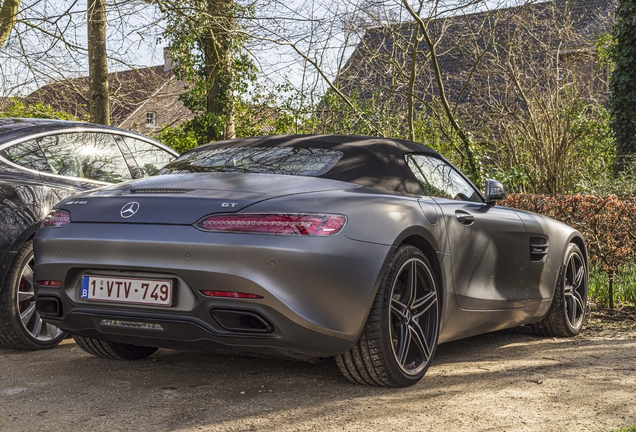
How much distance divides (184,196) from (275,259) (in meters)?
0.60

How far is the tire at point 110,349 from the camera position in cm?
473

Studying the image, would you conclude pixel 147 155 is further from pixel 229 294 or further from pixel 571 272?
pixel 571 272

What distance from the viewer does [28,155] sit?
552cm

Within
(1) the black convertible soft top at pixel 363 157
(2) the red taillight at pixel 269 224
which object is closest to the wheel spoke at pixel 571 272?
(1) the black convertible soft top at pixel 363 157

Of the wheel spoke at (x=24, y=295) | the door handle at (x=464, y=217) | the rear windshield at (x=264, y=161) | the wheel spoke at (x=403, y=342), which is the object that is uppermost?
the rear windshield at (x=264, y=161)

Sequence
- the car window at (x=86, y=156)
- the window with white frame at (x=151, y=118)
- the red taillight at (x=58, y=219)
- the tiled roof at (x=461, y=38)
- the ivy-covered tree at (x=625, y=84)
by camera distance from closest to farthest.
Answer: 1. the red taillight at (x=58, y=219)
2. the car window at (x=86, y=156)
3. the tiled roof at (x=461, y=38)
4. the ivy-covered tree at (x=625, y=84)
5. the window with white frame at (x=151, y=118)

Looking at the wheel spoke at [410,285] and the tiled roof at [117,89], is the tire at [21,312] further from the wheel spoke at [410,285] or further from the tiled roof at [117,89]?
the tiled roof at [117,89]

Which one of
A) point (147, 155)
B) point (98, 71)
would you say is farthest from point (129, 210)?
point (98, 71)

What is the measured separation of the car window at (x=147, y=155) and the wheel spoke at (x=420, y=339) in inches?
114

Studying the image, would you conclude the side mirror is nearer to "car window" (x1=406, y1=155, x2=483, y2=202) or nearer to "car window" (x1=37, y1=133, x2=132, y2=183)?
"car window" (x1=406, y1=155, x2=483, y2=202)

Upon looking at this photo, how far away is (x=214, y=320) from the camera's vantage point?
12.0 feet

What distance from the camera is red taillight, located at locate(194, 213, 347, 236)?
3.63 meters

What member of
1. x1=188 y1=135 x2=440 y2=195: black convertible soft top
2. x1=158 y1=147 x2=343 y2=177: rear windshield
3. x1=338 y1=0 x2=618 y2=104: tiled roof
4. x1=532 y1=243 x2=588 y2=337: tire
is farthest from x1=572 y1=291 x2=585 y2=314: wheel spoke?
x1=338 y1=0 x2=618 y2=104: tiled roof

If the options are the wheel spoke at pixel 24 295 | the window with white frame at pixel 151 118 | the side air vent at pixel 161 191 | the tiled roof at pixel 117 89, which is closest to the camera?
the side air vent at pixel 161 191
